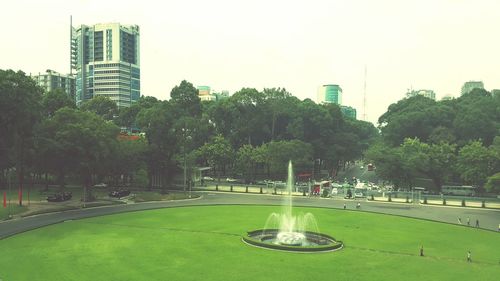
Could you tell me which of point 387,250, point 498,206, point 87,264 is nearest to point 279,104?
point 498,206

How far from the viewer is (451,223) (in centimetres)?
4516

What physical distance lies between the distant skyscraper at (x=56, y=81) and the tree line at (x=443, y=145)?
145337 millimetres

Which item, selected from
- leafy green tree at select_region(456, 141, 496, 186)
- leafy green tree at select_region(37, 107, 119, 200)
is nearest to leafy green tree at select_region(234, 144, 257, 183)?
leafy green tree at select_region(37, 107, 119, 200)

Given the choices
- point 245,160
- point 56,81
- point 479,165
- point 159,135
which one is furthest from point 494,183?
point 56,81

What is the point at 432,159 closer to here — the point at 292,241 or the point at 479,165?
the point at 479,165

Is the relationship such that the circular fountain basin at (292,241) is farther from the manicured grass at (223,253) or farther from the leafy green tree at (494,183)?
the leafy green tree at (494,183)

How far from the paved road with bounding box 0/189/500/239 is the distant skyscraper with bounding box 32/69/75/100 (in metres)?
138

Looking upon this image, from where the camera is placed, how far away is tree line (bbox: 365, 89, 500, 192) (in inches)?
2525

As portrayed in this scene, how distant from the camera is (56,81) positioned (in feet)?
596

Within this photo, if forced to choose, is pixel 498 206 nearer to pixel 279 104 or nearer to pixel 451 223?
pixel 451 223

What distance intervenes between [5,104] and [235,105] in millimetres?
58070

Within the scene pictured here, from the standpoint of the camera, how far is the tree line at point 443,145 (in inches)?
2525

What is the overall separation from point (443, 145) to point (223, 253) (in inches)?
2308

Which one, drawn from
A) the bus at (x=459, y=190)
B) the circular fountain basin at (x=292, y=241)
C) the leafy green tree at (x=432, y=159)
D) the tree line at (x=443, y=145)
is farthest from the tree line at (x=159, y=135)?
the circular fountain basin at (x=292, y=241)
